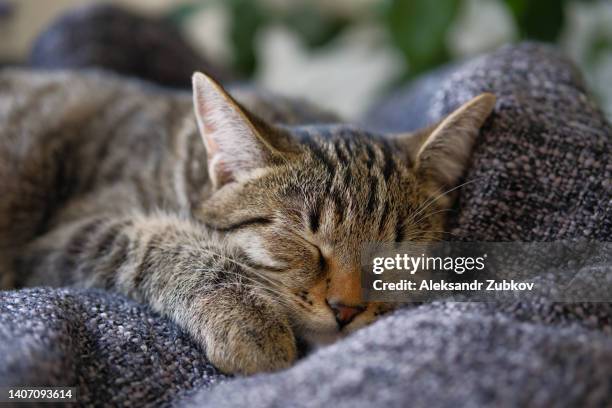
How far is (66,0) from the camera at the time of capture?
2.80 meters

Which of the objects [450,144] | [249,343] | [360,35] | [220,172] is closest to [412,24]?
[450,144]

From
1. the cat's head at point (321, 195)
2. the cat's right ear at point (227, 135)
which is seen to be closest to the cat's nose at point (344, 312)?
the cat's head at point (321, 195)

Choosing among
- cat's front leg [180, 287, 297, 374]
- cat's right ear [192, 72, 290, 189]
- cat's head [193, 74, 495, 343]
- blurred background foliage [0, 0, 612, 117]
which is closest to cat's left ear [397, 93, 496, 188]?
cat's head [193, 74, 495, 343]

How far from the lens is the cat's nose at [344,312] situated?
841 mm

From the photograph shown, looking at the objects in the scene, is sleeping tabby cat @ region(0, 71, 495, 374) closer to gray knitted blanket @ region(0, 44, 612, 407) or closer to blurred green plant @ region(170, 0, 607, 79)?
gray knitted blanket @ region(0, 44, 612, 407)

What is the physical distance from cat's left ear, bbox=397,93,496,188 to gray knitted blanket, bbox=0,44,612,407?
3cm

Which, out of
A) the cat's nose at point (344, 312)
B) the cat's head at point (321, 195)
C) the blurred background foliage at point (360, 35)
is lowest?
the cat's nose at point (344, 312)

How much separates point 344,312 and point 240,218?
→ 0.24m

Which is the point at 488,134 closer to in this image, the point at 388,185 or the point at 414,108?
the point at 388,185

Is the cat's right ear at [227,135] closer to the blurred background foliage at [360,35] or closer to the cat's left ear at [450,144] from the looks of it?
the cat's left ear at [450,144]

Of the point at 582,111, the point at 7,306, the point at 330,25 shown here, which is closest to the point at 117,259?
the point at 7,306

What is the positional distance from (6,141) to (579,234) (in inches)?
47.3

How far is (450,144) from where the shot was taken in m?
0.98

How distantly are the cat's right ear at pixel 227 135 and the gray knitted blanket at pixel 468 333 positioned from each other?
28 centimetres
